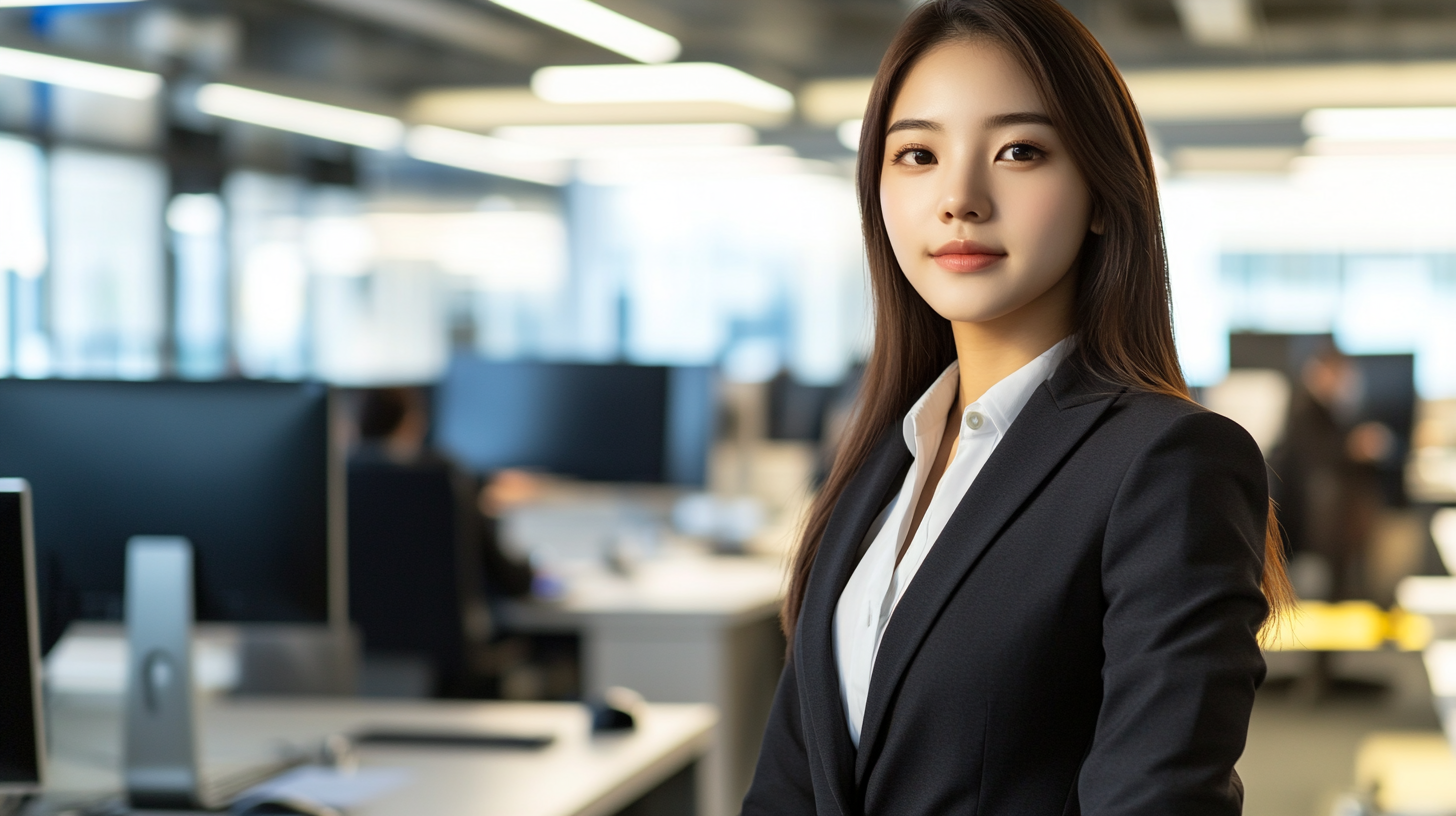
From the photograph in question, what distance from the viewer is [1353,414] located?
6.08 m

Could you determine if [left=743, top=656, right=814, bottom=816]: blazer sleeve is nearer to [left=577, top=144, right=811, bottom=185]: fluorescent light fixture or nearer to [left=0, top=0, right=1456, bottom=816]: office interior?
[left=0, top=0, right=1456, bottom=816]: office interior

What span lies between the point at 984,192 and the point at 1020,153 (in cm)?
4

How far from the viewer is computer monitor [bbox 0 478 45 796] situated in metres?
1.62

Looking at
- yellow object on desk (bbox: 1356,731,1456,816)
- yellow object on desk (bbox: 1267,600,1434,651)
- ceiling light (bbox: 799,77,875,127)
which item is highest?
ceiling light (bbox: 799,77,875,127)

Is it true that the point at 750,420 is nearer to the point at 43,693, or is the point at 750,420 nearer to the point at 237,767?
the point at 237,767

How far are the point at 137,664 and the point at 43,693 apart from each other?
34 centimetres

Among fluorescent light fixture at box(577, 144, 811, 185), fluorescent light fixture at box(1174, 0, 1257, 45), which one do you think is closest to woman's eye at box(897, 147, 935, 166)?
fluorescent light fixture at box(1174, 0, 1257, 45)

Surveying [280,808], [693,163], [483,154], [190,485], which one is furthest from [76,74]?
Answer: [280,808]

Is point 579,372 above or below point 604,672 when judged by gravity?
above

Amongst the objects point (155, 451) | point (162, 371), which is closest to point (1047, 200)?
point (155, 451)

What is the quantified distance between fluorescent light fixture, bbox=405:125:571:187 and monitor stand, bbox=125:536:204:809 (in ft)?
24.4

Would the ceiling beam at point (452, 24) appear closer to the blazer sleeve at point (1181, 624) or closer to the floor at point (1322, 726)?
the floor at point (1322, 726)

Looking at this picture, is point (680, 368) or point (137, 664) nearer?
point (137, 664)

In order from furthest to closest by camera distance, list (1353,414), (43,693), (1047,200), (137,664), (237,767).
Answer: (1353,414)
(237,767)
(137,664)
(43,693)
(1047,200)
